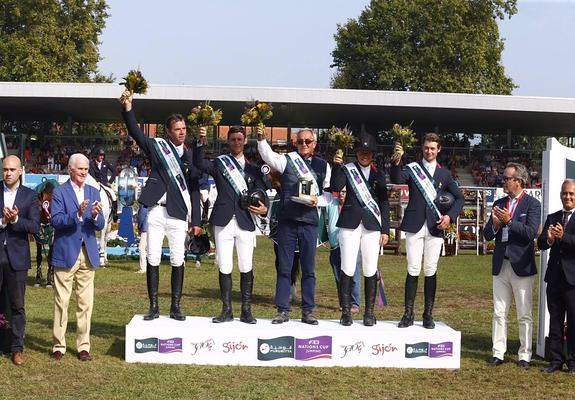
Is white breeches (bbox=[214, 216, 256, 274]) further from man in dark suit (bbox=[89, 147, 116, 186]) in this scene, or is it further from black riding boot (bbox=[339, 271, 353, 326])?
man in dark suit (bbox=[89, 147, 116, 186])

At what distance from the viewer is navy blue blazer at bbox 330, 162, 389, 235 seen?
7.19 metres

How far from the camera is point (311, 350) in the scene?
7.05 meters

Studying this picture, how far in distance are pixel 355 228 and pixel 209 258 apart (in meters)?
9.19

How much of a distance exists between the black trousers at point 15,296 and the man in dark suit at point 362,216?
2865 millimetres

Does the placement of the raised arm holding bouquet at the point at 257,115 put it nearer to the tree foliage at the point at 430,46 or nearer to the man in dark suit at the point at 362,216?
the man in dark suit at the point at 362,216

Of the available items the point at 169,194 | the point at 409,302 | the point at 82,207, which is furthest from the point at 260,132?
the point at 409,302

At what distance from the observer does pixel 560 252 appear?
706 cm

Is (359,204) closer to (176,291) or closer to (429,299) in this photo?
(429,299)

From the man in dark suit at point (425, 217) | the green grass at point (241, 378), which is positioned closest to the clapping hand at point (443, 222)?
the man in dark suit at point (425, 217)

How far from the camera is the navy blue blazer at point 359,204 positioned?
7.19m

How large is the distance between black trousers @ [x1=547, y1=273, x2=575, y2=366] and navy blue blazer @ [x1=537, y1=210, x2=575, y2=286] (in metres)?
0.07

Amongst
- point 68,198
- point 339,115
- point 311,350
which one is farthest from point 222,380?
point 339,115

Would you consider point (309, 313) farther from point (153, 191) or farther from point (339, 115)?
point (339, 115)

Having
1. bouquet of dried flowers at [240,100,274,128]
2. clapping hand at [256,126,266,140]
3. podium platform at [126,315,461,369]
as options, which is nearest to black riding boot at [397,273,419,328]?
podium platform at [126,315,461,369]
